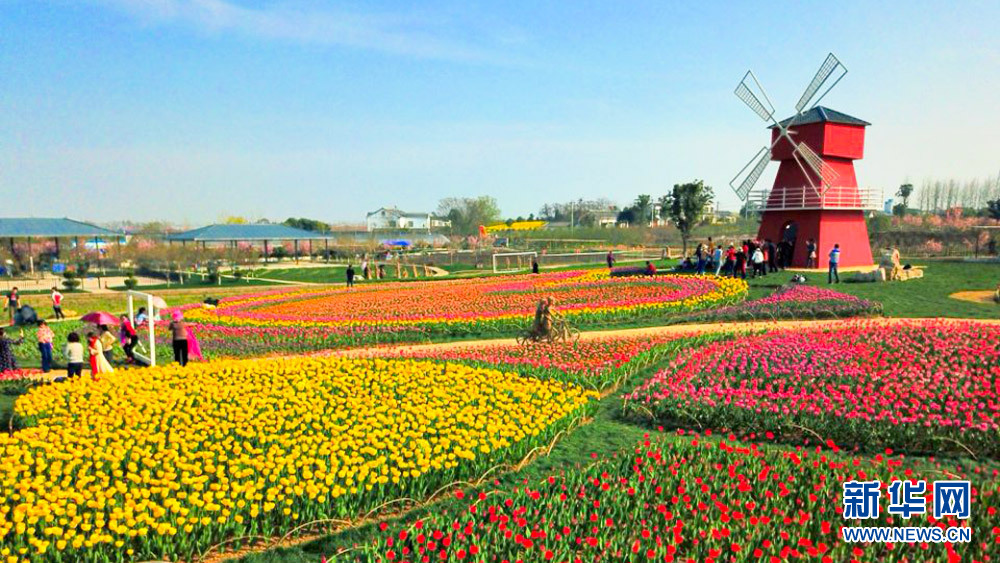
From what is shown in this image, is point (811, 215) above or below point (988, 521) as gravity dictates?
above

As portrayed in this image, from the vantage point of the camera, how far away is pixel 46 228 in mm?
53219

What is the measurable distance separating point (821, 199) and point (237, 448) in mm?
27895

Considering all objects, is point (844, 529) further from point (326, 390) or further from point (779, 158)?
point (779, 158)

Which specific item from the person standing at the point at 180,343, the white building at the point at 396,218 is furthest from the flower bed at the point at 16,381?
the white building at the point at 396,218

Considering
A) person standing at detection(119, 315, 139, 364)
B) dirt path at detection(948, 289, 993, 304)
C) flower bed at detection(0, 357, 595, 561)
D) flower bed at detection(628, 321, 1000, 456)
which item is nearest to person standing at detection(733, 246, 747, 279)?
dirt path at detection(948, 289, 993, 304)

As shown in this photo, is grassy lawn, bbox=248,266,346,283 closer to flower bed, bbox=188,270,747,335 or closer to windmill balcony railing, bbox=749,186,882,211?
flower bed, bbox=188,270,747,335

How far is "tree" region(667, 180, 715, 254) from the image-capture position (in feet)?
152

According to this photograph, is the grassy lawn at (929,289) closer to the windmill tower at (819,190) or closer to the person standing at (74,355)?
the windmill tower at (819,190)

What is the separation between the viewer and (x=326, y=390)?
10805mm

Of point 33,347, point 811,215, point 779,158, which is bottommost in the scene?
point 33,347

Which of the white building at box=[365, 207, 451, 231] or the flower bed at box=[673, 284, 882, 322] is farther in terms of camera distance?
the white building at box=[365, 207, 451, 231]

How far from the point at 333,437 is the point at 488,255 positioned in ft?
142

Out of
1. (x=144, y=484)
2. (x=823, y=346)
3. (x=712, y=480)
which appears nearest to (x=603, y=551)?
(x=712, y=480)

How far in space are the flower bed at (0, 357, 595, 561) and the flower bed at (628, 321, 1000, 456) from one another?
199 cm
